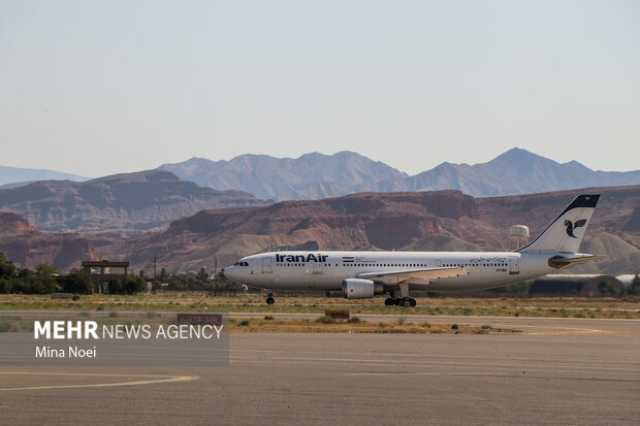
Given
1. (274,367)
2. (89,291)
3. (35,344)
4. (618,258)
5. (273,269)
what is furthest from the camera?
(618,258)

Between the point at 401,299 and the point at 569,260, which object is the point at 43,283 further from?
the point at 569,260

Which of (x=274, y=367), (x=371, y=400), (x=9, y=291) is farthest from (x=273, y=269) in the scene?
(x=371, y=400)

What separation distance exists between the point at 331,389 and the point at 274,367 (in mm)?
3565

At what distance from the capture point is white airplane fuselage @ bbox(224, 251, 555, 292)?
60.4 meters

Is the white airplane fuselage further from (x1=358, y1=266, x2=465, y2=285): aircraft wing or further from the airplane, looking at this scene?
(x1=358, y1=266, x2=465, y2=285): aircraft wing

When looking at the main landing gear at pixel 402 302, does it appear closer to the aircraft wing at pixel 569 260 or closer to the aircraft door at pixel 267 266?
the aircraft door at pixel 267 266

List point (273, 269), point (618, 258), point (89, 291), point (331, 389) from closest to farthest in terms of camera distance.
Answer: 1. point (331, 389)
2. point (273, 269)
3. point (89, 291)
4. point (618, 258)

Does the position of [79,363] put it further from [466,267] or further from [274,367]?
[466,267]

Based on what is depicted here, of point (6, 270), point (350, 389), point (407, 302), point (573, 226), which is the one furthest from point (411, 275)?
point (6, 270)

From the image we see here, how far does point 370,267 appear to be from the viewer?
60406mm

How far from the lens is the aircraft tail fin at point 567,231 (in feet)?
207

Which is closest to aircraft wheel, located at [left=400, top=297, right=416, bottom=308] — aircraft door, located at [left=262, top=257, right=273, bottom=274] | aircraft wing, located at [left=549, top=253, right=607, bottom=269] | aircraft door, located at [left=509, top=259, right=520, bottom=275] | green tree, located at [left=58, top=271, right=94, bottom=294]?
aircraft door, located at [left=509, top=259, right=520, bottom=275]

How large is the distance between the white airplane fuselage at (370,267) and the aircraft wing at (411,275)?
382 millimetres

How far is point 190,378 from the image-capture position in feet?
65.4
